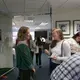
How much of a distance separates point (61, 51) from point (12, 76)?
2752 mm

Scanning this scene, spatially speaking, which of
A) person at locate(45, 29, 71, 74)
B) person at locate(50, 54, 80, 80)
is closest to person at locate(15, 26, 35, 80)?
person at locate(45, 29, 71, 74)

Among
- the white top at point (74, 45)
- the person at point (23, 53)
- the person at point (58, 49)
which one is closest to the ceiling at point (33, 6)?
the white top at point (74, 45)

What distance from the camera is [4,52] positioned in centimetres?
570

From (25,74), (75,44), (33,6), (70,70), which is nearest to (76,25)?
(33,6)

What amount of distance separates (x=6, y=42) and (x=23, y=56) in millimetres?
2439

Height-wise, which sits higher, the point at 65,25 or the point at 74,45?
the point at 65,25

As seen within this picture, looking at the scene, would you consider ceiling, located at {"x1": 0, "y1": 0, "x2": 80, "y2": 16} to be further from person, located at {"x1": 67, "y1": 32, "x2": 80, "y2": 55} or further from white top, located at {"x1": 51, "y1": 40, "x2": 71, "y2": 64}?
white top, located at {"x1": 51, "y1": 40, "x2": 71, "y2": 64}

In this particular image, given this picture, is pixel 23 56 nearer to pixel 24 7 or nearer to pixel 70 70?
pixel 70 70

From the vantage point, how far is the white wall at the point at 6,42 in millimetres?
5540

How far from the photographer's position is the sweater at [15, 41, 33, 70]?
335 cm

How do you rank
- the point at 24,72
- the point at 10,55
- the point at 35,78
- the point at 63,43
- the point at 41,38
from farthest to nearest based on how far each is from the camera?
the point at 41,38, the point at 10,55, the point at 35,78, the point at 24,72, the point at 63,43

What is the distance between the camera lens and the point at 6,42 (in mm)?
5660

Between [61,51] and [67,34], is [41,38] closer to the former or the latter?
[67,34]

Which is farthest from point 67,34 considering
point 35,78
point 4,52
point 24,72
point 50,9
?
point 24,72
